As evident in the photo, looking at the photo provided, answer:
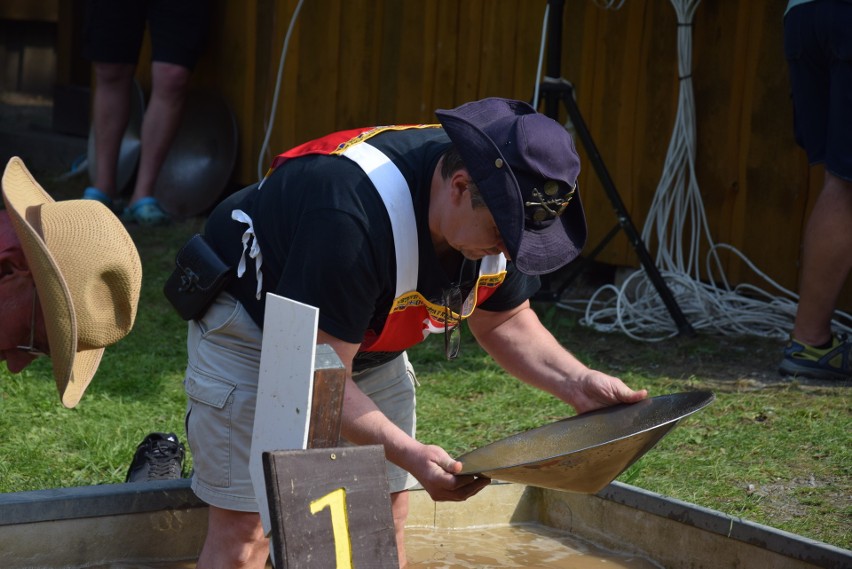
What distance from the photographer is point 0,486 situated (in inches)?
127

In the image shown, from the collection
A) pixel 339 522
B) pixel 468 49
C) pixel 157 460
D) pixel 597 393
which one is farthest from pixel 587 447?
pixel 468 49

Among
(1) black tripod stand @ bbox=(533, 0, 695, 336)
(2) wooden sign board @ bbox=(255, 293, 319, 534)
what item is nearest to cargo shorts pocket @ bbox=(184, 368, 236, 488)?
(2) wooden sign board @ bbox=(255, 293, 319, 534)

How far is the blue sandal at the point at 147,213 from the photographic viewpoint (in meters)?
6.65

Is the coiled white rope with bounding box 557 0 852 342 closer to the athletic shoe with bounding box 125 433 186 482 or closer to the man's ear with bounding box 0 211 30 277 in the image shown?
the athletic shoe with bounding box 125 433 186 482

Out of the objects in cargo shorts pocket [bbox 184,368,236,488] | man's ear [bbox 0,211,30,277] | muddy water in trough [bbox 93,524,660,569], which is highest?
man's ear [bbox 0,211,30,277]

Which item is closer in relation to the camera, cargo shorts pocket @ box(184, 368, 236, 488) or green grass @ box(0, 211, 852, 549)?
cargo shorts pocket @ box(184, 368, 236, 488)

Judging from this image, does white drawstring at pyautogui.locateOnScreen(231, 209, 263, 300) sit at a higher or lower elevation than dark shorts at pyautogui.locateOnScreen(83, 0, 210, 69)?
lower

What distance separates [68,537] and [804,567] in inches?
68.4

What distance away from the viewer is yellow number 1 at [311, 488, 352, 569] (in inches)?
72.1

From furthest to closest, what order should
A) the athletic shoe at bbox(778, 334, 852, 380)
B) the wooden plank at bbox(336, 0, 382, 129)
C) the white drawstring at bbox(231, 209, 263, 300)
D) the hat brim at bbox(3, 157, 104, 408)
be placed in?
1. the wooden plank at bbox(336, 0, 382, 129)
2. the athletic shoe at bbox(778, 334, 852, 380)
3. the white drawstring at bbox(231, 209, 263, 300)
4. the hat brim at bbox(3, 157, 104, 408)

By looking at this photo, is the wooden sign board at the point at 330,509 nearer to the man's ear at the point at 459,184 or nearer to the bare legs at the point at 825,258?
the man's ear at the point at 459,184

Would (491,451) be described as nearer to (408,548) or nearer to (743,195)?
(408,548)

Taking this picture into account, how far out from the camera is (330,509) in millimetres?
1840

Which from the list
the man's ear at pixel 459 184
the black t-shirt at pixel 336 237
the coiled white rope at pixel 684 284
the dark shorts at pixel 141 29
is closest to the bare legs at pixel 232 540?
the black t-shirt at pixel 336 237
